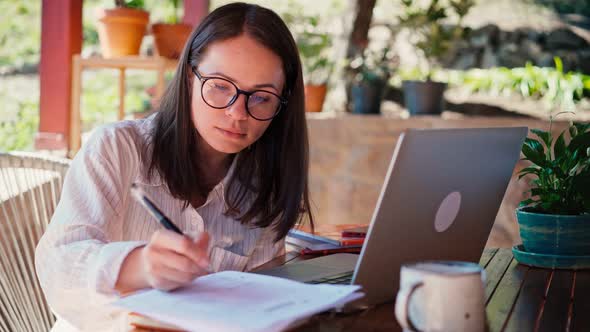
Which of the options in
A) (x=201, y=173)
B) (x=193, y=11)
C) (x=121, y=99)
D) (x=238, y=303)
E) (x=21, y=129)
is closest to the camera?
(x=238, y=303)

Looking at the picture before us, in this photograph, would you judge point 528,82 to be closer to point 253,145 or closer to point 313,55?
point 313,55

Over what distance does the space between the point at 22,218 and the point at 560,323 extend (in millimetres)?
1199

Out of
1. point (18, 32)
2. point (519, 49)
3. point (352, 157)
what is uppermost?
point (519, 49)

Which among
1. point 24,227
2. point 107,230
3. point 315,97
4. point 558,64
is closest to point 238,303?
point 107,230

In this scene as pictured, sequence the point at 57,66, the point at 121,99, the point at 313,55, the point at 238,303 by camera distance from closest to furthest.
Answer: the point at 238,303, the point at 121,99, the point at 57,66, the point at 313,55

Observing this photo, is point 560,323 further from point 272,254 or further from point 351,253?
point 272,254

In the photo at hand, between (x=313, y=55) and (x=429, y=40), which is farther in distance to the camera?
(x=313, y=55)

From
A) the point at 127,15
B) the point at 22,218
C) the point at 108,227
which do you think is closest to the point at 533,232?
the point at 108,227

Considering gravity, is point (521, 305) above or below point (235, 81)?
below

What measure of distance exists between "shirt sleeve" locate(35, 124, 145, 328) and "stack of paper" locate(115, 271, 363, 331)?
148mm

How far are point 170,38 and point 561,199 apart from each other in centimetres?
237

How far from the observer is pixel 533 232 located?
4.92 feet

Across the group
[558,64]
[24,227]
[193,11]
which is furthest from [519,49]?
[24,227]

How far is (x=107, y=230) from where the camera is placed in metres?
1.34
